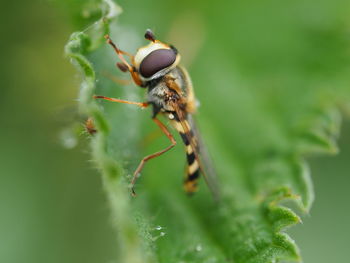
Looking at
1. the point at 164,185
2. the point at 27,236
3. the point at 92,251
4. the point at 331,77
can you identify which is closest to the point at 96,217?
the point at 92,251

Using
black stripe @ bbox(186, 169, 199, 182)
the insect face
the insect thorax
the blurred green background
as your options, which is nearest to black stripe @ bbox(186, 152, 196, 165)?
black stripe @ bbox(186, 169, 199, 182)

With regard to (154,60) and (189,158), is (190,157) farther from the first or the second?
(154,60)

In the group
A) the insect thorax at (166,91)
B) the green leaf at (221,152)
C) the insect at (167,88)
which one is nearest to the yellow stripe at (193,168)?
the insect at (167,88)

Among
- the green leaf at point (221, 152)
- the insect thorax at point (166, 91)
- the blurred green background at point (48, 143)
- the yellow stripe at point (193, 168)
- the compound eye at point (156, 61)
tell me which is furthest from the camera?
the blurred green background at point (48, 143)

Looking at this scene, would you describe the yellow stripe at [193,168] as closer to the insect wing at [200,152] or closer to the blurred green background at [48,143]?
the insect wing at [200,152]

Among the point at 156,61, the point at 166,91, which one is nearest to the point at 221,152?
the point at 166,91

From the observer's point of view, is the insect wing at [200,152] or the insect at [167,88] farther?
the insect wing at [200,152]
